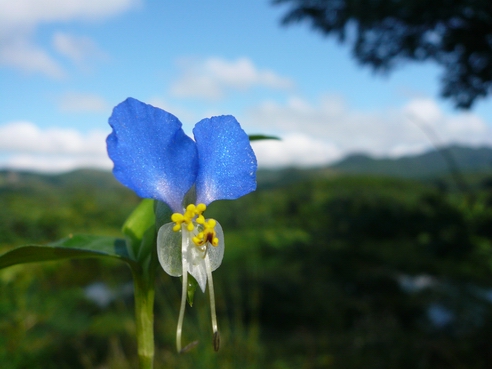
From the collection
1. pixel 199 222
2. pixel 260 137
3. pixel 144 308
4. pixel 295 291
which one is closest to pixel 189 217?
pixel 199 222

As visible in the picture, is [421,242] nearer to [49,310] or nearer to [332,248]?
[332,248]

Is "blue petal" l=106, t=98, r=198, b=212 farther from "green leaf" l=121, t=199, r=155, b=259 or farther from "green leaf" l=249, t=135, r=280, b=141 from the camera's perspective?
"green leaf" l=249, t=135, r=280, b=141

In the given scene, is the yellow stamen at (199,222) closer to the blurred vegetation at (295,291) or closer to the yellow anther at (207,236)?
the yellow anther at (207,236)

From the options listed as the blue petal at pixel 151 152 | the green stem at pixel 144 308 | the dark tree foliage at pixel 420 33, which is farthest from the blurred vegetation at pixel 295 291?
the blue petal at pixel 151 152

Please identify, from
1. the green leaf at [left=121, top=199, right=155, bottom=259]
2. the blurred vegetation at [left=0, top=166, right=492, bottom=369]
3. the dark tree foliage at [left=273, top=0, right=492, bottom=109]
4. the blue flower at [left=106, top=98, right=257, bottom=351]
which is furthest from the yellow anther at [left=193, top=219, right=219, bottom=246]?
the dark tree foliage at [left=273, top=0, right=492, bottom=109]

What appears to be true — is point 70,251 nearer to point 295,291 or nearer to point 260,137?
point 260,137

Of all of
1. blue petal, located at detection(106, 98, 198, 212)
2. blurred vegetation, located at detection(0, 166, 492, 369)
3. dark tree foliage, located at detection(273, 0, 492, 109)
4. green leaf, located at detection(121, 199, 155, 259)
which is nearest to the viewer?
blue petal, located at detection(106, 98, 198, 212)

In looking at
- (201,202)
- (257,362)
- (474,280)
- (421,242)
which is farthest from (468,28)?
(201,202)
